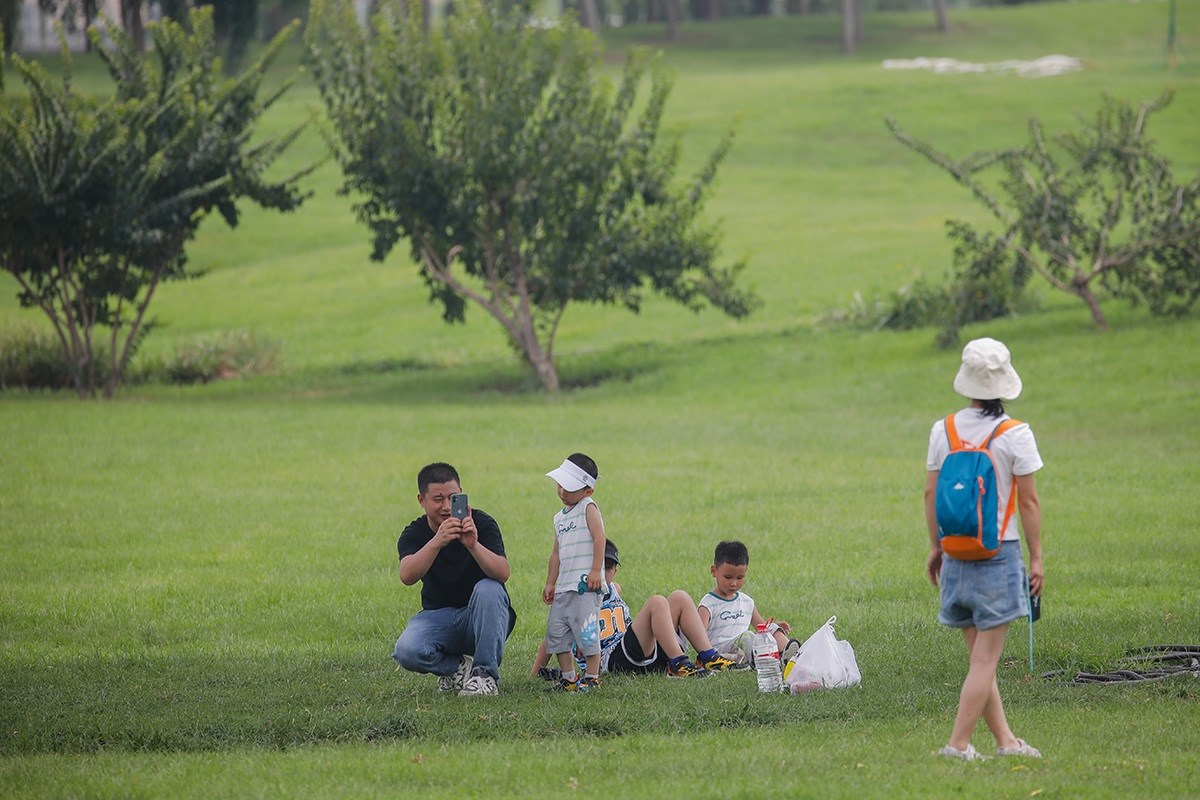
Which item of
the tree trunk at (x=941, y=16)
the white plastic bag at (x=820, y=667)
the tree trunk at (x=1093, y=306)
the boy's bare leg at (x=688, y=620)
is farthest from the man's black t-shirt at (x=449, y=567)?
the tree trunk at (x=941, y=16)

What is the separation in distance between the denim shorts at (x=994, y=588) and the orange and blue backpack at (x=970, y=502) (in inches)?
4.5

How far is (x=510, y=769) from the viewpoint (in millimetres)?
6727

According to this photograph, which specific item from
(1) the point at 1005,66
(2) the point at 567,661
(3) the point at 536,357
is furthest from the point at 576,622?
(1) the point at 1005,66

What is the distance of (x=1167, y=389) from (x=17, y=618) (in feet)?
57.6

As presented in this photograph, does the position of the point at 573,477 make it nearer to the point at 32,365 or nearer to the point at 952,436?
the point at 952,436

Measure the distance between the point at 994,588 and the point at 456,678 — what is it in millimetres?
3434

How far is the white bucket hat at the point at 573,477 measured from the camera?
8383 mm

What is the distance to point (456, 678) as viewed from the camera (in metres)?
8.58

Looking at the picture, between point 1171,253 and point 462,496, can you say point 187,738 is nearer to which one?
point 462,496

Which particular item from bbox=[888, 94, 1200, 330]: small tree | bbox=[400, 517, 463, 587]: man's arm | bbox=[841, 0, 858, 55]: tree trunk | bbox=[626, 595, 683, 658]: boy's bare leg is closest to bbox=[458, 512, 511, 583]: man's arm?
bbox=[400, 517, 463, 587]: man's arm

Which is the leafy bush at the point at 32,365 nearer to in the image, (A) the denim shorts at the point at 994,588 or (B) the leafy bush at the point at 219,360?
(B) the leafy bush at the point at 219,360

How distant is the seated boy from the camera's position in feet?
29.8

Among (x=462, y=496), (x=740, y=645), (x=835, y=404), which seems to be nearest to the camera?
(x=462, y=496)

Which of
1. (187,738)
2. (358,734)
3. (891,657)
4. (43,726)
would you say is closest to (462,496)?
(358,734)
